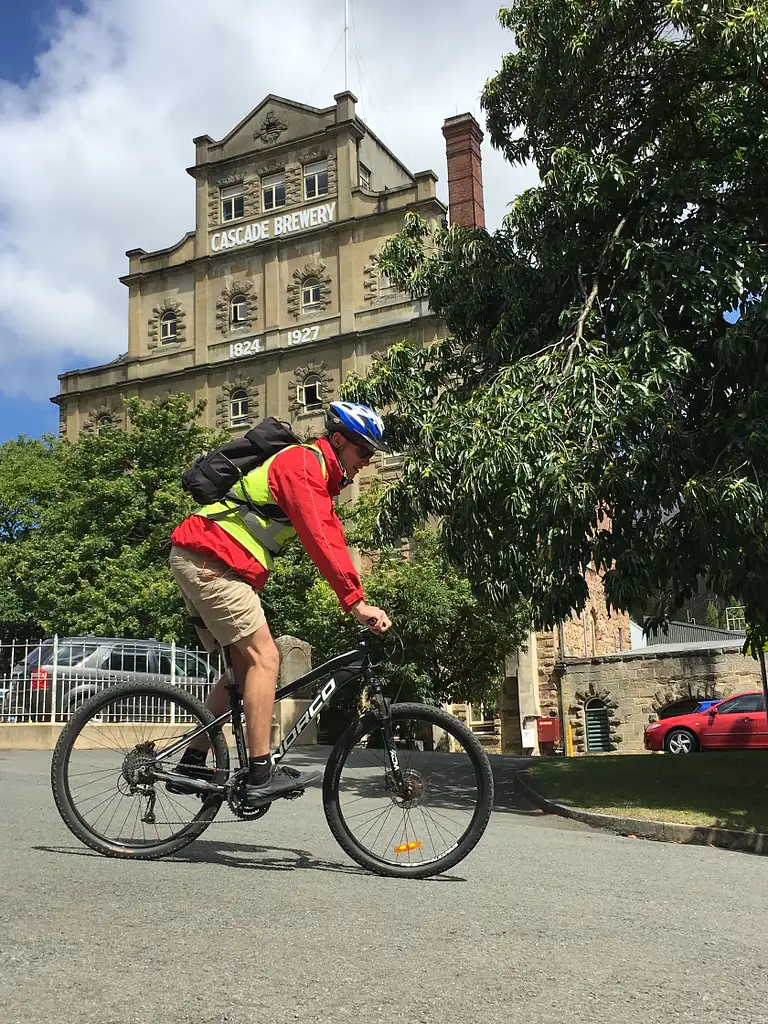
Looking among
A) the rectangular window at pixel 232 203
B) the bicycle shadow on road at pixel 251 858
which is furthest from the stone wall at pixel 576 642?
the bicycle shadow on road at pixel 251 858

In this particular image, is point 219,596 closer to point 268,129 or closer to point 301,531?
point 301,531

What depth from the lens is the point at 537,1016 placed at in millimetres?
2805

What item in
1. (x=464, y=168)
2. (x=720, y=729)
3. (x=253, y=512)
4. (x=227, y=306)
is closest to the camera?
(x=253, y=512)

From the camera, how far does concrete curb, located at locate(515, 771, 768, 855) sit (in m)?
8.12

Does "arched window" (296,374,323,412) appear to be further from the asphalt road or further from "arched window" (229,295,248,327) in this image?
the asphalt road

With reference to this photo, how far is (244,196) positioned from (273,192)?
1252 mm

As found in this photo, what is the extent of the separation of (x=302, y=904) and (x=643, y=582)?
23.0 ft

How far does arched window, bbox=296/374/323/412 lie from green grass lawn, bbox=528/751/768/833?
79.7 ft

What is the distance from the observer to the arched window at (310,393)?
37.6 metres

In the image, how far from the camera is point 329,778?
15.7 ft

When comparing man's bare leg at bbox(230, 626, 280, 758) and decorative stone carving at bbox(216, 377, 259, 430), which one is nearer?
man's bare leg at bbox(230, 626, 280, 758)

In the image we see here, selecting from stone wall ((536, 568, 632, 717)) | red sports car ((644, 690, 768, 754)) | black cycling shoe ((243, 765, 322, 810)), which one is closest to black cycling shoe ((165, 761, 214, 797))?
black cycling shoe ((243, 765, 322, 810))

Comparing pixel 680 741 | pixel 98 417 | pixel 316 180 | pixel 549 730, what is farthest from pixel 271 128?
pixel 680 741

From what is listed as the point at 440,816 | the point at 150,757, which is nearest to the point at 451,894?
the point at 440,816
